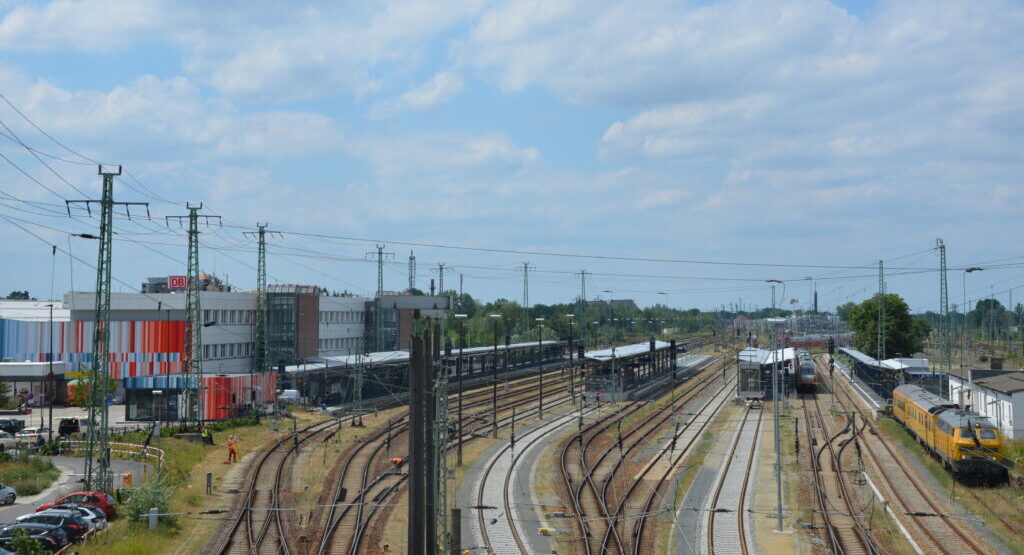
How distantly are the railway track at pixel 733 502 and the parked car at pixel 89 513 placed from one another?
18444 millimetres

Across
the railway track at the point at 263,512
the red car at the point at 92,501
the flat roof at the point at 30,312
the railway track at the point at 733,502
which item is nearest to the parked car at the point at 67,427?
the railway track at the point at 263,512

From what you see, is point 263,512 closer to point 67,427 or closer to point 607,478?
point 607,478

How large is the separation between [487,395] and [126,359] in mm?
26683

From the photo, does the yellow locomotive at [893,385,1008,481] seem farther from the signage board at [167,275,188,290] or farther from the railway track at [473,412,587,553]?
Result: the signage board at [167,275,188,290]

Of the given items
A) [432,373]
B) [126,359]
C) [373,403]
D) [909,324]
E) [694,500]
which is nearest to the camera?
[432,373]

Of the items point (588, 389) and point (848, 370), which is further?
point (848, 370)

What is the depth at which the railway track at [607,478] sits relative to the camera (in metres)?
26.5

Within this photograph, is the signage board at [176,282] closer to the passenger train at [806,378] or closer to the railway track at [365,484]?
the railway track at [365,484]

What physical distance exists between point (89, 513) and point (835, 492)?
2604cm

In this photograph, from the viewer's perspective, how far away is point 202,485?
34.3 m

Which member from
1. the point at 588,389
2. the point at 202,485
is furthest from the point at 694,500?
the point at 588,389

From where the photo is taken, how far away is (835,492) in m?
33.5

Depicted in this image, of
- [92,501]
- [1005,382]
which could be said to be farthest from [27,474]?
[1005,382]

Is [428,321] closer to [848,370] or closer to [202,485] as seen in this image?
[202,485]
